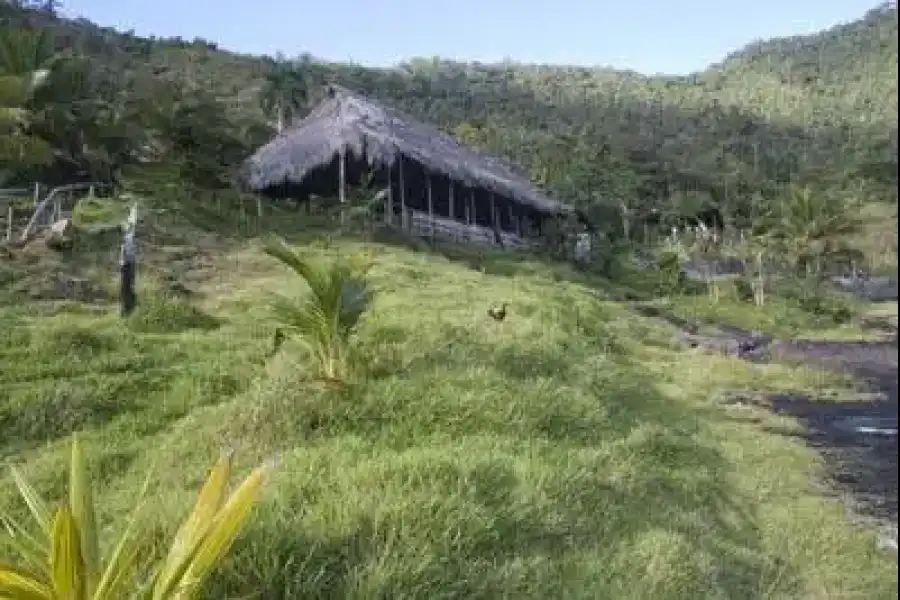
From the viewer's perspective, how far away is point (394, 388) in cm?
636

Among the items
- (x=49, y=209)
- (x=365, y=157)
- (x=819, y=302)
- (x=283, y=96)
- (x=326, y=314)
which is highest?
(x=283, y=96)

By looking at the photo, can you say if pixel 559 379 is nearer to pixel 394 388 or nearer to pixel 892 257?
pixel 394 388

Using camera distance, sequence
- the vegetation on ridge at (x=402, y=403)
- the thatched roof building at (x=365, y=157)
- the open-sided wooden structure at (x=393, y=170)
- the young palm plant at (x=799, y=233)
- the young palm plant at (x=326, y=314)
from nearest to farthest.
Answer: the vegetation on ridge at (x=402, y=403)
the young palm plant at (x=326, y=314)
the thatched roof building at (x=365, y=157)
the open-sided wooden structure at (x=393, y=170)
the young palm plant at (x=799, y=233)

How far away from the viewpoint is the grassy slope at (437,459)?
4.02 meters

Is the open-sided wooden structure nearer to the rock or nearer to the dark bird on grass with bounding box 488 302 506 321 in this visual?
the rock

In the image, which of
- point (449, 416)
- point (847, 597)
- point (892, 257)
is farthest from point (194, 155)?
point (892, 257)

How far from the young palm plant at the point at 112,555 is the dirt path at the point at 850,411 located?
2.02 m

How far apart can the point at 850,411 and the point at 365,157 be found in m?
12.3

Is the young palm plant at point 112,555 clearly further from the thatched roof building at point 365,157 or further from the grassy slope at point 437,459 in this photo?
the thatched roof building at point 365,157

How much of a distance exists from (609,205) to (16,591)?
128ft

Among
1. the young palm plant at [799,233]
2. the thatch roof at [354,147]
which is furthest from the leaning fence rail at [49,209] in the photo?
the young palm plant at [799,233]

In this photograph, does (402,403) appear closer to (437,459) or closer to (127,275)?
(437,459)

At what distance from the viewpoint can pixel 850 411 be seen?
11617 mm

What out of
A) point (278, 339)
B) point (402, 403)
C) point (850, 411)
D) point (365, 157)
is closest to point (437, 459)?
point (402, 403)
